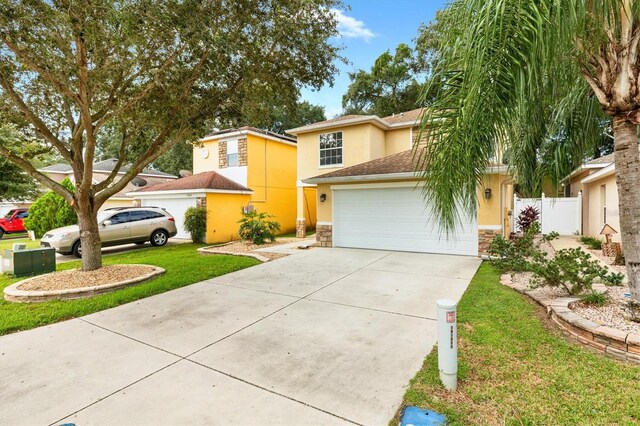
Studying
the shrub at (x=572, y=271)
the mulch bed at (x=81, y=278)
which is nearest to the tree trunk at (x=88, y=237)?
the mulch bed at (x=81, y=278)

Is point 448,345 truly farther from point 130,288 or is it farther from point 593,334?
point 130,288

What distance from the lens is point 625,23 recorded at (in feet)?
11.2

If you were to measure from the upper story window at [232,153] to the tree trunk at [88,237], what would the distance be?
9772mm

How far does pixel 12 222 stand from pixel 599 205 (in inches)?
1232

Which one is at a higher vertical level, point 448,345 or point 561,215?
point 561,215

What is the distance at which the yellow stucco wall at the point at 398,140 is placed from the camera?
49.1 ft

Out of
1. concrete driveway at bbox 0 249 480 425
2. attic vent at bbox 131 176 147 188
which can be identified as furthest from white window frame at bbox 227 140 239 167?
concrete driveway at bbox 0 249 480 425

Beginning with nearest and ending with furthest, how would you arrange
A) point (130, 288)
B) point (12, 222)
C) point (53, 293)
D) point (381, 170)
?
point (53, 293) → point (130, 288) → point (381, 170) → point (12, 222)

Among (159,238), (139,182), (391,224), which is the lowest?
(159,238)

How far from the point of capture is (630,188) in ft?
12.5

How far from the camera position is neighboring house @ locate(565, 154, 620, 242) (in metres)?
10.2

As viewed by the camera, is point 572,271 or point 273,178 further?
point 273,178

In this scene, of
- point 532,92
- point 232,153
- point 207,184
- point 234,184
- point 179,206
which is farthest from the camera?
point 232,153

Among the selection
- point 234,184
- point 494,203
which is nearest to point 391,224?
point 494,203
